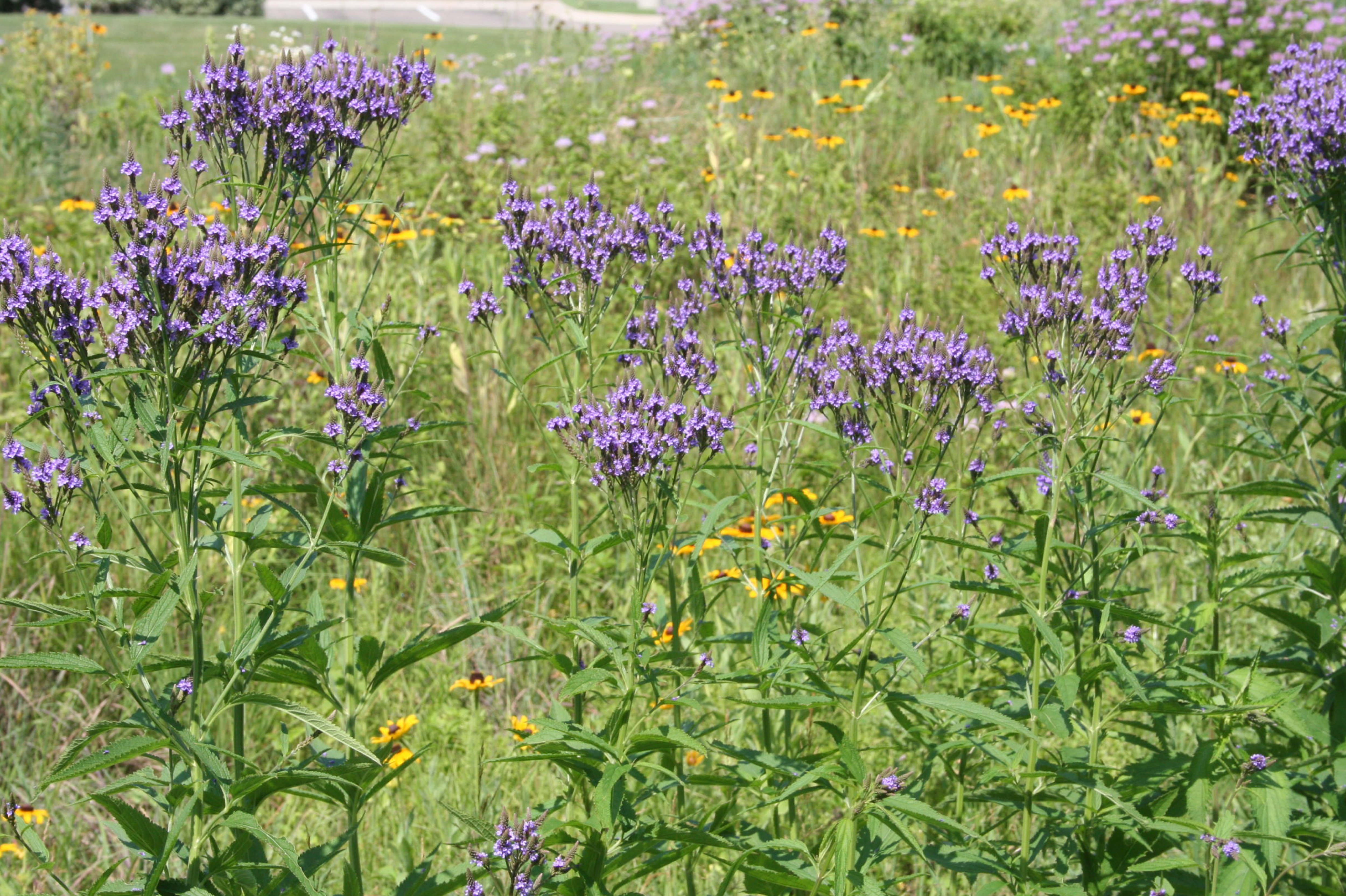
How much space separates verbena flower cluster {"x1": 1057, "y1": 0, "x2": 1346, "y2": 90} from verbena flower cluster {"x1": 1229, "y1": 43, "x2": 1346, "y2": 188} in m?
6.91

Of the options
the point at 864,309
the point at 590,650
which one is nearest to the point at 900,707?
the point at 590,650

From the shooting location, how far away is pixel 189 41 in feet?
70.5

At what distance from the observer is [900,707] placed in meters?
3.11

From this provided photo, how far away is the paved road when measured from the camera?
2598cm

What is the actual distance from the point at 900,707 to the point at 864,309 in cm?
431

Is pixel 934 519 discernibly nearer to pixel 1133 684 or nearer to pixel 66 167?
pixel 1133 684

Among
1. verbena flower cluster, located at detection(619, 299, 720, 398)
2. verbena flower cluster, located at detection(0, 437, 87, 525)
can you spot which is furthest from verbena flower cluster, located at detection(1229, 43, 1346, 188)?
verbena flower cluster, located at detection(0, 437, 87, 525)

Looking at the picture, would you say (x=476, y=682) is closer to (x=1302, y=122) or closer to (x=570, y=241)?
(x=570, y=241)

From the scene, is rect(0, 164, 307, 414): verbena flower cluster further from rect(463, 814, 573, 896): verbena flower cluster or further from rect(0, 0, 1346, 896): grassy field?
rect(463, 814, 573, 896): verbena flower cluster

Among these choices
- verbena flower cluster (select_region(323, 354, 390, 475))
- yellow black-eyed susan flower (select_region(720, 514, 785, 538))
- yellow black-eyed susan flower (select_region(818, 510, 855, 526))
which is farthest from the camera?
yellow black-eyed susan flower (select_region(818, 510, 855, 526))

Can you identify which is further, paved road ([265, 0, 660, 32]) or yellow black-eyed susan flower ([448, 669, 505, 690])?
paved road ([265, 0, 660, 32])

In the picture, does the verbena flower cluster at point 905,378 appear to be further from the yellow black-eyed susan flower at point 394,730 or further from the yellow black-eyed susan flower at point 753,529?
the yellow black-eyed susan flower at point 394,730

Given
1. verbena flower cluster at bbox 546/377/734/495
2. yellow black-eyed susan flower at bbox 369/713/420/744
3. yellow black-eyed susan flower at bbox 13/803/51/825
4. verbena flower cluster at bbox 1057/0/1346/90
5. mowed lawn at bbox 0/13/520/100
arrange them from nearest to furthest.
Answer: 1. verbena flower cluster at bbox 546/377/734/495
2. yellow black-eyed susan flower at bbox 13/803/51/825
3. yellow black-eyed susan flower at bbox 369/713/420/744
4. verbena flower cluster at bbox 1057/0/1346/90
5. mowed lawn at bbox 0/13/520/100

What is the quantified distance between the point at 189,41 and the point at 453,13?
11128mm
